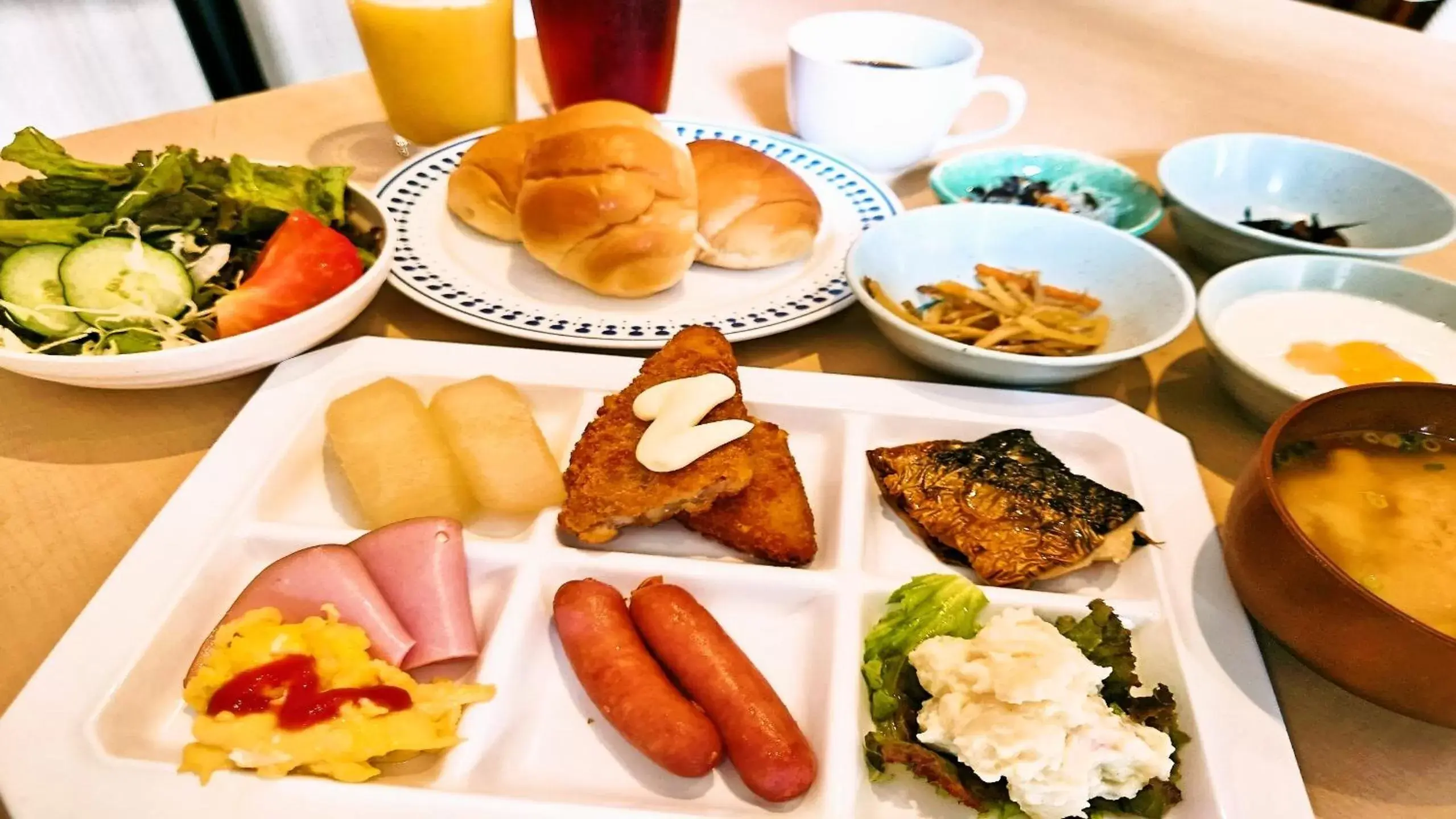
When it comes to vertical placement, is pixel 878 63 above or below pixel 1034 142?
above

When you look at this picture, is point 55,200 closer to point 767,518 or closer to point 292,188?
point 292,188

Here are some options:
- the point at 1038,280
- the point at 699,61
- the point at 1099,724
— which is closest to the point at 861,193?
the point at 1038,280

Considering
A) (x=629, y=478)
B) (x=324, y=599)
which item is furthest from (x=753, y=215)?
(x=324, y=599)

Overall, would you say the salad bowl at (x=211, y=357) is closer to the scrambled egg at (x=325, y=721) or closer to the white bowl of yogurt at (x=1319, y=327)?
the scrambled egg at (x=325, y=721)

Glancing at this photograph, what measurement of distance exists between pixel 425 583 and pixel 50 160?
1.38 m

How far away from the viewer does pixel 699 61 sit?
10.7ft

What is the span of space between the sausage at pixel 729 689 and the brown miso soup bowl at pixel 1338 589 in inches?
27.6

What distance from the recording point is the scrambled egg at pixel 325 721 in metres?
1.08

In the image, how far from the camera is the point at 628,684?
48.1 inches

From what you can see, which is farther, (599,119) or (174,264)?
(599,119)

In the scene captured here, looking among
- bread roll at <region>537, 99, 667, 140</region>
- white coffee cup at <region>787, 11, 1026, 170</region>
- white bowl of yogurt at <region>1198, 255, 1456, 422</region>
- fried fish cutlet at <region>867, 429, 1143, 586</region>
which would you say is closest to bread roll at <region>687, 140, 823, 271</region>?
bread roll at <region>537, 99, 667, 140</region>

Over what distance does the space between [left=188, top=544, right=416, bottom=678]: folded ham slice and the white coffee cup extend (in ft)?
5.96

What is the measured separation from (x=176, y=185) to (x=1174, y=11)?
4.06 meters

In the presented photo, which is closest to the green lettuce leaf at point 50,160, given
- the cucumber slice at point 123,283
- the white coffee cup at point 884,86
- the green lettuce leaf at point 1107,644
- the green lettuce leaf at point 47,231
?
the green lettuce leaf at point 47,231
